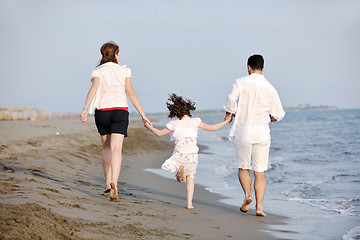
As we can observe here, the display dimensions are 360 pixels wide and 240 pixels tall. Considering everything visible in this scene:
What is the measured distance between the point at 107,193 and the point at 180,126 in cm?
144

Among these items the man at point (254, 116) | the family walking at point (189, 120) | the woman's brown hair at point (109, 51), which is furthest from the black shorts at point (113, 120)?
the man at point (254, 116)

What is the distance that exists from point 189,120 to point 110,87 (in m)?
1.11

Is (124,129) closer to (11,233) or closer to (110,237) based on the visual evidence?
(110,237)

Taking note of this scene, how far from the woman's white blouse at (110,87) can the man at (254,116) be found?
139 centimetres

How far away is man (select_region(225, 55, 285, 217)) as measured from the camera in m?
5.44

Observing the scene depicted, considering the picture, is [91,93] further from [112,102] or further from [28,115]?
[28,115]

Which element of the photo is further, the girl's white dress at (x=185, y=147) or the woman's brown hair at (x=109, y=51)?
the woman's brown hair at (x=109, y=51)

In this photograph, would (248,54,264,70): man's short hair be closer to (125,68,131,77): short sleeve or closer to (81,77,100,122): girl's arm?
(125,68,131,77): short sleeve

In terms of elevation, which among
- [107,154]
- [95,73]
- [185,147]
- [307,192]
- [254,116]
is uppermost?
[95,73]

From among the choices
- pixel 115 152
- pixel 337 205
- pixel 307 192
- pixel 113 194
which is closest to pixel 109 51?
pixel 115 152

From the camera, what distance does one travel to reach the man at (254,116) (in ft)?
17.8

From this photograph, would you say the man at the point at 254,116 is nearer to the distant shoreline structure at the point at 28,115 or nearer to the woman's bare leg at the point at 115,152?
the woman's bare leg at the point at 115,152

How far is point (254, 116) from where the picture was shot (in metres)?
5.45

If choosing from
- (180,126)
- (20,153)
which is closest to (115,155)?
(180,126)
